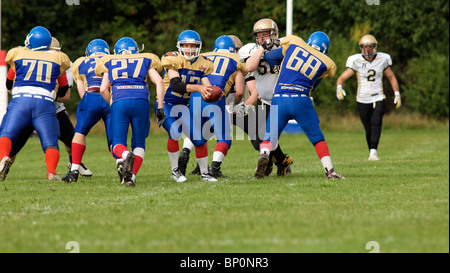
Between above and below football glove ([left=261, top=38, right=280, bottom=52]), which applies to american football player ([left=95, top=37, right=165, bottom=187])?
below

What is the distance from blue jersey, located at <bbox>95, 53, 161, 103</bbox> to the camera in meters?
8.35

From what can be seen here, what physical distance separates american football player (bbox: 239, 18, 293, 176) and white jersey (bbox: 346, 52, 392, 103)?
348 centimetres

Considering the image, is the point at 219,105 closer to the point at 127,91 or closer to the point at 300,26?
the point at 127,91

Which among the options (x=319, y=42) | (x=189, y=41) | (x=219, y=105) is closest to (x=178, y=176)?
(x=219, y=105)

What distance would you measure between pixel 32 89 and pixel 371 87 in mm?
6249

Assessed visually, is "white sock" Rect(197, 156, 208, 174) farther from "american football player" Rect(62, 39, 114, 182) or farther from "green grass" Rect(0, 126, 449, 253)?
"american football player" Rect(62, 39, 114, 182)

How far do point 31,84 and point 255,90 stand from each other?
9.17 feet

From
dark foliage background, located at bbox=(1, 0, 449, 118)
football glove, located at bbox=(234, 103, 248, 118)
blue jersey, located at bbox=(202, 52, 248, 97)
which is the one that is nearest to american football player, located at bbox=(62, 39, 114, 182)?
blue jersey, located at bbox=(202, 52, 248, 97)

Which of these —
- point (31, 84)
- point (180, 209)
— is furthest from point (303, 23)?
point (180, 209)

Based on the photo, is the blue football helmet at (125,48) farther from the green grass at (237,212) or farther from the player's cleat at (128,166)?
the green grass at (237,212)

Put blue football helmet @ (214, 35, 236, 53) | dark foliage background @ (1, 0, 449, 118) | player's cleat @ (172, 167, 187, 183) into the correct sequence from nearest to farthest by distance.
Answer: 1. player's cleat @ (172, 167, 187, 183)
2. blue football helmet @ (214, 35, 236, 53)
3. dark foliage background @ (1, 0, 449, 118)

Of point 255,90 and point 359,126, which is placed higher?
point 359,126

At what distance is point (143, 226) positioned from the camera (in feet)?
17.8
